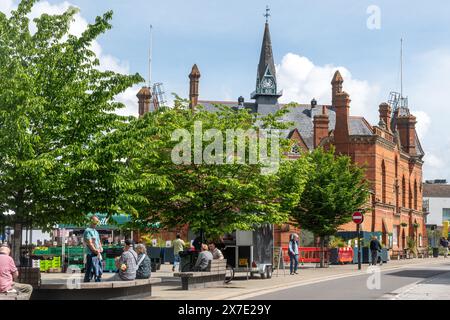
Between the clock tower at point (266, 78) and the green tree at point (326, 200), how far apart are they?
161 ft

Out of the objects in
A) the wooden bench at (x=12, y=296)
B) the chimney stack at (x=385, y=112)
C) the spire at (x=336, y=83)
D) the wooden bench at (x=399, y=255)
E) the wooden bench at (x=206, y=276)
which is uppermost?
the spire at (x=336, y=83)

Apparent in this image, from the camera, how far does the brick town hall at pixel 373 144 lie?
64.1 m

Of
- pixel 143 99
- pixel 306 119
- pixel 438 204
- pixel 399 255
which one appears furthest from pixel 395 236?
pixel 438 204

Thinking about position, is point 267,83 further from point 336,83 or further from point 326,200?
point 326,200

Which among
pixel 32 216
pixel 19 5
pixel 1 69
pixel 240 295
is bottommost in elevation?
pixel 240 295

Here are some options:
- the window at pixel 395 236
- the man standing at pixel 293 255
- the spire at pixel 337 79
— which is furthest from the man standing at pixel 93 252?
the spire at pixel 337 79

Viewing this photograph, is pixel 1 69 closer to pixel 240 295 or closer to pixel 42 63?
pixel 42 63

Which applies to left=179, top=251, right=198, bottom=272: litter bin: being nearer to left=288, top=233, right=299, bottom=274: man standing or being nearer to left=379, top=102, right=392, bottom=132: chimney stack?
left=288, top=233, right=299, bottom=274: man standing

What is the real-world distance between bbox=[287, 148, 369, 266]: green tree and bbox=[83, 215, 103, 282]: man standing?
22.3m

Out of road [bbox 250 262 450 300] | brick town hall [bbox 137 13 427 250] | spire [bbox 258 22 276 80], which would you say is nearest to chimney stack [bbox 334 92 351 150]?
brick town hall [bbox 137 13 427 250]

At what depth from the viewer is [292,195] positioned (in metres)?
24.6

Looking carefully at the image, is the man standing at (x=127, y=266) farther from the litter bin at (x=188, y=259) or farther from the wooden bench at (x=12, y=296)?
the litter bin at (x=188, y=259)
